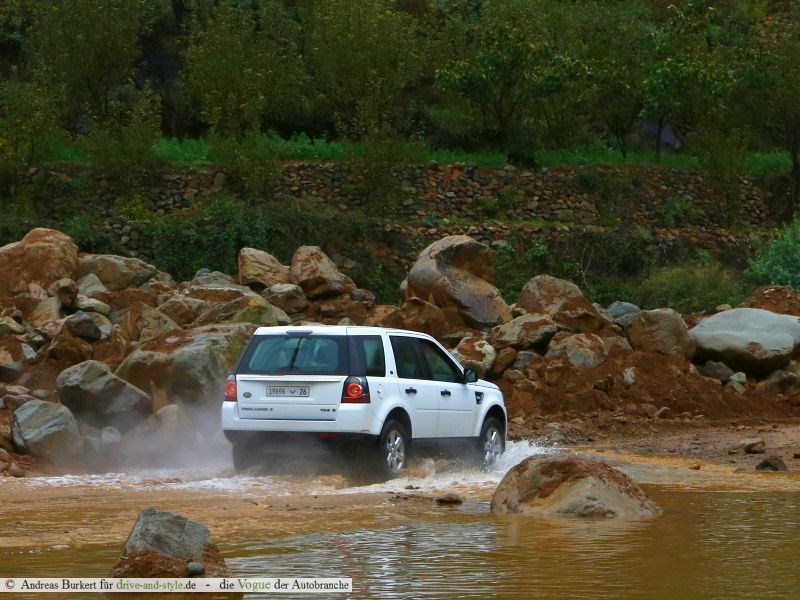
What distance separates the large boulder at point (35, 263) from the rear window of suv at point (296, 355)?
10.0 metres

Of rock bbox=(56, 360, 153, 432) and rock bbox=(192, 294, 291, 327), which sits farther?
A: rock bbox=(192, 294, 291, 327)

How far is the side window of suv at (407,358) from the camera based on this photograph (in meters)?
13.5

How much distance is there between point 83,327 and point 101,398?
339 cm

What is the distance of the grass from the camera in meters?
38.5

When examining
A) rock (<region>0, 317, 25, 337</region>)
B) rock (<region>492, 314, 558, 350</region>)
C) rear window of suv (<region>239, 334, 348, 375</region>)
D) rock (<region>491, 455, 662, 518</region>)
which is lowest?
rock (<region>492, 314, 558, 350</region>)

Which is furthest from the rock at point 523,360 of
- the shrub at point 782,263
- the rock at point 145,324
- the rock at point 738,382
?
the shrub at point 782,263

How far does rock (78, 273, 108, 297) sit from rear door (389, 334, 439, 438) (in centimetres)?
982

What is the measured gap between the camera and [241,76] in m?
39.9

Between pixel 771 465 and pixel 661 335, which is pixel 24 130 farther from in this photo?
pixel 771 465

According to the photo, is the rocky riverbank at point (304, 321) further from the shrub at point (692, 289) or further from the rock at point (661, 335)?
the shrub at point (692, 289)

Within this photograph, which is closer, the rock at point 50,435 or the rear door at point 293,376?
the rear door at point 293,376

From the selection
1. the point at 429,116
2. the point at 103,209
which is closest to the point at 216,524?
the point at 103,209

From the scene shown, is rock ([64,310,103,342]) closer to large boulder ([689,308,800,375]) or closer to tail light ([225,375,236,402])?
tail light ([225,375,236,402])

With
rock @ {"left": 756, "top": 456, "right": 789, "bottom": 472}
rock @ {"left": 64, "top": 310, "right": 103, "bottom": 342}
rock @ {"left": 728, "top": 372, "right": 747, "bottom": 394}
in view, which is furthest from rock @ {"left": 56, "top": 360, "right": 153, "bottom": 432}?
rock @ {"left": 728, "top": 372, "right": 747, "bottom": 394}
